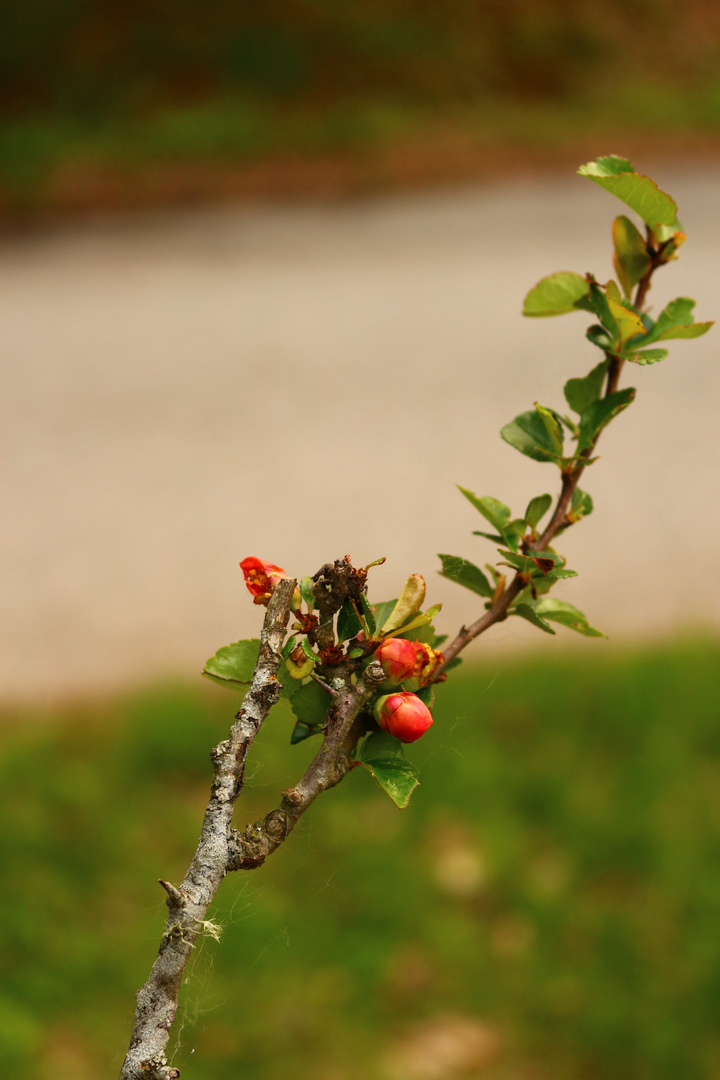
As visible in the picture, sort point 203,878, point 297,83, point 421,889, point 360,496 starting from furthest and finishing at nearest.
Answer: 1. point 297,83
2. point 360,496
3. point 421,889
4. point 203,878

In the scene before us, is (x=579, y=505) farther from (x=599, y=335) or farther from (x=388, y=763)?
(x=388, y=763)

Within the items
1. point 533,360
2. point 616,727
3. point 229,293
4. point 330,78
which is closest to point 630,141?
point 330,78

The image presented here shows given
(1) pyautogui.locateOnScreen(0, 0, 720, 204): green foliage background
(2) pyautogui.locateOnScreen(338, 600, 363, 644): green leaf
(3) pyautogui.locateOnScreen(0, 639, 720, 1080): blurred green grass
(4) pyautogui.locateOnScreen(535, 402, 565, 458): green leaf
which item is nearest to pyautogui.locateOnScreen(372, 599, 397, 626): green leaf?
(2) pyautogui.locateOnScreen(338, 600, 363, 644): green leaf

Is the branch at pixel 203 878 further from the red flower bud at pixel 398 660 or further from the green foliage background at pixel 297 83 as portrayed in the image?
the green foliage background at pixel 297 83

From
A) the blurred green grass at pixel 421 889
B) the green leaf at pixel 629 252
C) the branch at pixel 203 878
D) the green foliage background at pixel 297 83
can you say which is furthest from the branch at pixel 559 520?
the green foliage background at pixel 297 83

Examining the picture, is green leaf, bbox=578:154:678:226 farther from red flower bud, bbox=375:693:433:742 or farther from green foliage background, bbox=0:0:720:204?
green foliage background, bbox=0:0:720:204

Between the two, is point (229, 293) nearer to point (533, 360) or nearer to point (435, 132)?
point (533, 360)

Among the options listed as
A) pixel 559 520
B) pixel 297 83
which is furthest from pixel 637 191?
pixel 297 83
